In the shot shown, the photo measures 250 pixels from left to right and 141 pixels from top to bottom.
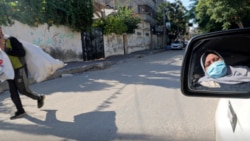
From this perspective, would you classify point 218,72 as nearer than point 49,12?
Yes

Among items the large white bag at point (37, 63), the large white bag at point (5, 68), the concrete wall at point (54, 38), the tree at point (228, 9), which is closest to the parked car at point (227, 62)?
the large white bag at point (5, 68)

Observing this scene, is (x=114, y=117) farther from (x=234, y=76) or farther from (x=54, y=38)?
(x=54, y=38)

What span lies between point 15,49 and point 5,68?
41 cm

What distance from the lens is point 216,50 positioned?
6.66 feet

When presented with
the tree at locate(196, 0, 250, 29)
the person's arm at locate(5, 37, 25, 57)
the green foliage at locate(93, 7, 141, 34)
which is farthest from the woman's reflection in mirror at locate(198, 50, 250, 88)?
the tree at locate(196, 0, 250, 29)

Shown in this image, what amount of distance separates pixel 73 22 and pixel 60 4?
1.61 m

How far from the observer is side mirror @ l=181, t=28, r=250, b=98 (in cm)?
182

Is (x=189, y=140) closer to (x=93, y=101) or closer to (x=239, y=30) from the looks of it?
(x=239, y=30)

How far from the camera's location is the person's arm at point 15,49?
18.6ft

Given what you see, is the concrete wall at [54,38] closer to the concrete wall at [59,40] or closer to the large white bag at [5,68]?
the concrete wall at [59,40]

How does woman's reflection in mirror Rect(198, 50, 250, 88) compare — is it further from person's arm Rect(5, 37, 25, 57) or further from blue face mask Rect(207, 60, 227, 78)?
person's arm Rect(5, 37, 25, 57)

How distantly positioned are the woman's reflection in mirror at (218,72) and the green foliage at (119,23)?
22.5 metres

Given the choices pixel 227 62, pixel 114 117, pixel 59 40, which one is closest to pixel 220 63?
pixel 227 62

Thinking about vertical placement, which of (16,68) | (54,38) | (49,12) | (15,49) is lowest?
(16,68)
